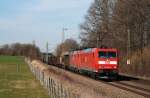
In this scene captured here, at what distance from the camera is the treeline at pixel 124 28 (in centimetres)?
6076

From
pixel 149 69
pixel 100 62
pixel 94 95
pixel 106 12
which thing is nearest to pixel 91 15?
pixel 106 12

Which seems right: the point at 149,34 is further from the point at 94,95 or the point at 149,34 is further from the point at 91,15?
the point at 94,95

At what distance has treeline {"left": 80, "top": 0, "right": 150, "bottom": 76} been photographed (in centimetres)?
6076

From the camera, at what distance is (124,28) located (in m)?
73.2

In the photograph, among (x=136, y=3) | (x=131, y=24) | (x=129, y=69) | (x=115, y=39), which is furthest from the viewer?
(x=115, y=39)

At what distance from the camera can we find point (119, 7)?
73.6 m

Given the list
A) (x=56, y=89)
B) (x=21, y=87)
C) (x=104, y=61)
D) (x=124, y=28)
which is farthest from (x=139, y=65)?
(x=56, y=89)

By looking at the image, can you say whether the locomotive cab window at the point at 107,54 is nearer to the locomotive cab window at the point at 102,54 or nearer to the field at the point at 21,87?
the locomotive cab window at the point at 102,54

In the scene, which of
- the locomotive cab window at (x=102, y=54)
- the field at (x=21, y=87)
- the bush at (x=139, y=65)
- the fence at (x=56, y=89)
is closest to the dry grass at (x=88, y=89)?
the fence at (x=56, y=89)

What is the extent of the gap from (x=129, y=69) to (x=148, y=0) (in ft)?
34.7

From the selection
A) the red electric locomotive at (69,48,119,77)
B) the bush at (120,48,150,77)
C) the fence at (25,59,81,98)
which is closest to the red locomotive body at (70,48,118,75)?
the red electric locomotive at (69,48,119,77)

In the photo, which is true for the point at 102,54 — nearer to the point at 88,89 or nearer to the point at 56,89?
the point at 56,89

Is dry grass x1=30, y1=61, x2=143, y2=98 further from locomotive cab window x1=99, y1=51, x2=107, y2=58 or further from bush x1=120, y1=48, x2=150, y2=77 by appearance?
Result: bush x1=120, y1=48, x2=150, y2=77

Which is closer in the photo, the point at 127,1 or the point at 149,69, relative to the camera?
the point at 149,69
